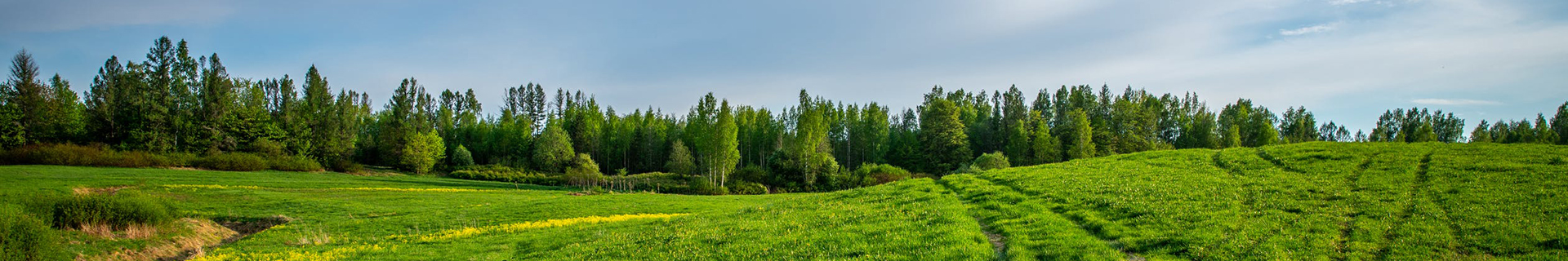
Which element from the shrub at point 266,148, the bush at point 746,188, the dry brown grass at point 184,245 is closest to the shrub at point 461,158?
the shrub at point 266,148

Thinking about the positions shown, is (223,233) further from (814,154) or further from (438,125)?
(438,125)

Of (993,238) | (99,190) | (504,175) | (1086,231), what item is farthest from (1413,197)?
(504,175)

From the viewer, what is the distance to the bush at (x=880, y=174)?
230 feet

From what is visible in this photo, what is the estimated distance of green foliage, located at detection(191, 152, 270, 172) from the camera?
64.3 meters

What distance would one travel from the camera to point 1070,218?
18.3 m

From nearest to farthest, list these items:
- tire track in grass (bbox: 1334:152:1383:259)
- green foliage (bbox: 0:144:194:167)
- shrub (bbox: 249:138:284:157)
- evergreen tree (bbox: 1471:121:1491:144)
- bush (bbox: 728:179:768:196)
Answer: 1. tire track in grass (bbox: 1334:152:1383:259)
2. green foliage (bbox: 0:144:194:167)
3. bush (bbox: 728:179:768:196)
4. shrub (bbox: 249:138:284:157)
5. evergreen tree (bbox: 1471:121:1491:144)

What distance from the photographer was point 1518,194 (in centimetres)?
1756

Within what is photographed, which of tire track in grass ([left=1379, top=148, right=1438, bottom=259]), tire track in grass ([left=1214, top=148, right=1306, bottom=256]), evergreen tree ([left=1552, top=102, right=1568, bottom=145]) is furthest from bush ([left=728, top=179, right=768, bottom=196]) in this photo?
evergreen tree ([left=1552, top=102, right=1568, bottom=145])

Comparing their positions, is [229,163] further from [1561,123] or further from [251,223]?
[1561,123]

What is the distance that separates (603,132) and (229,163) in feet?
180

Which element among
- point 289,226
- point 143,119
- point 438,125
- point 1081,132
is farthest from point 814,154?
point 438,125

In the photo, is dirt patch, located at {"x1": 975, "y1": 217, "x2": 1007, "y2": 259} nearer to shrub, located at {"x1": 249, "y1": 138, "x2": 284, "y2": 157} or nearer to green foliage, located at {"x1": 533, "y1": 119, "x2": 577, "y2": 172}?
green foliage, located at {"x1": 533, "y1": 119, "x2": 577, "y2": 172}

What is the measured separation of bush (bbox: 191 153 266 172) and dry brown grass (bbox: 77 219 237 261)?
47.9m

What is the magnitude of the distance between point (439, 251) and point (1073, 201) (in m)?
20.9
